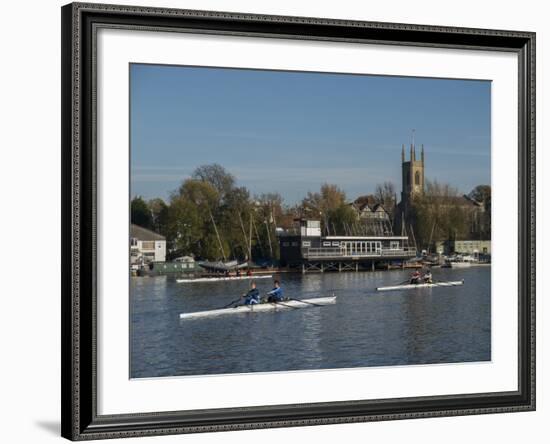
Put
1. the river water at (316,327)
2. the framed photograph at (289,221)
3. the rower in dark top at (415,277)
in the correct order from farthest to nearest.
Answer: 1. the rower in dark top at (415,277)
2. the river water at (316,327)
3. the framed photograph at (289,221)

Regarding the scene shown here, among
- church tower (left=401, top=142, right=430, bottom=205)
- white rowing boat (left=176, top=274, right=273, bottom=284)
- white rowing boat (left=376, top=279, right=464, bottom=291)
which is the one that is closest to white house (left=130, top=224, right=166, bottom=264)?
white rowing boat (left=176, top=274, right=273, bottom=284)

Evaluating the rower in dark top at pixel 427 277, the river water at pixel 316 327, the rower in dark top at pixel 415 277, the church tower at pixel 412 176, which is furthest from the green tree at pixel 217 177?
the rower in dark top at pixel 427 277

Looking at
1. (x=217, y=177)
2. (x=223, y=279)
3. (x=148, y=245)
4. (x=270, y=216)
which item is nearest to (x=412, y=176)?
(x=270, y=216)

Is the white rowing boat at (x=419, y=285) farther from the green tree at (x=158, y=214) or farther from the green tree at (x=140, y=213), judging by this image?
the green tree at (x=140, y=213)

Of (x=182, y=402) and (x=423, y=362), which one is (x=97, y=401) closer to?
(x=182, y=402)

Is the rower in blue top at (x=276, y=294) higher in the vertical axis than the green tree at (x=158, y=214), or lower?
lower

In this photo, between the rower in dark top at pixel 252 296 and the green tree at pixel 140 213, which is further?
the rower in dark top at pixel 252 296

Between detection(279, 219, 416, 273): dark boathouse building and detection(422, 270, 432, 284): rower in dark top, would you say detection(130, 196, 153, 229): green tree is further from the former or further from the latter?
detection(422, 270, 432, 284): rower in dark top
